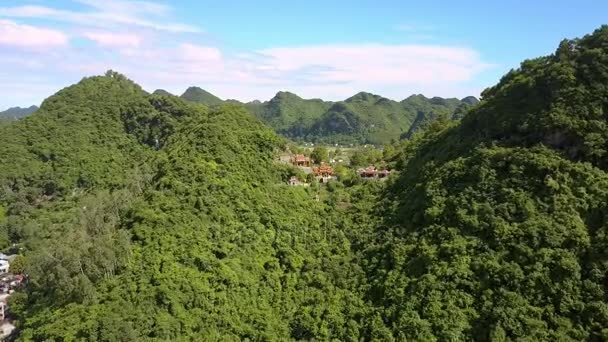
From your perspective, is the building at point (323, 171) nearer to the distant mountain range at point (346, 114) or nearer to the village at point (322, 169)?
the village at point (322, 169)

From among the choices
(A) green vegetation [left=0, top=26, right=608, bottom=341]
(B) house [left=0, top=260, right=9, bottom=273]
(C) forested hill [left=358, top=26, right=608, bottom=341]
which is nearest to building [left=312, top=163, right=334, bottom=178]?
(A) green vegetation [left=0, top=26, right=608, bottom=341]

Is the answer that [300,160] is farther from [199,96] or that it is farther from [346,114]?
[199,96]

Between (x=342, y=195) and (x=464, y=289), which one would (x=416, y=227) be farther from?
(x=342, y=195)

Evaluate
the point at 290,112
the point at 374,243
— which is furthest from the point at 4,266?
the point at 290,112

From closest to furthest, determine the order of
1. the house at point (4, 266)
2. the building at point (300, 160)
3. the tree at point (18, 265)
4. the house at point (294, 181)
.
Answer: the house at point (294, 181), the building at point (300, 160), the tree at point (18, 265), the house at point (4, 266)

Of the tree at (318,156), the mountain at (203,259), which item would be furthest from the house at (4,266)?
the tree at (318,156)
